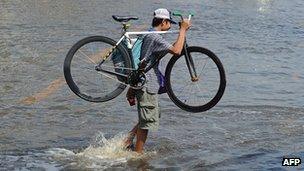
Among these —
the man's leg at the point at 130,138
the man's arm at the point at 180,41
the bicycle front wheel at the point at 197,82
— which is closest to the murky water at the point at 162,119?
the man's leg at the point at 130,138

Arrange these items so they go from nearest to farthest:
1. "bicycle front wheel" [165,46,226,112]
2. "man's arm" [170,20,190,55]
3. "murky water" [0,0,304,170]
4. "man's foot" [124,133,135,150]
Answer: "man's arm" [170,20,190,55] < "murky water" [0,0,304,170] < "bicycle front wheel" [165,46,226,112] < "man's foot" [124,133,135,150]

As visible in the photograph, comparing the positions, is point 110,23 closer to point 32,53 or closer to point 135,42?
point 32,53

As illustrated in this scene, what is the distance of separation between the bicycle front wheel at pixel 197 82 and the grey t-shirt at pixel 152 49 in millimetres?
265

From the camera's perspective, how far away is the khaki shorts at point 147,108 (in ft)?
25.3

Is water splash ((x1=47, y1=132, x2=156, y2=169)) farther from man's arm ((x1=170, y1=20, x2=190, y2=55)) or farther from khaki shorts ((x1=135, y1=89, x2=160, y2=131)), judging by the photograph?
man's arm ((x1=170, y1=20, x2=190, y2=55))

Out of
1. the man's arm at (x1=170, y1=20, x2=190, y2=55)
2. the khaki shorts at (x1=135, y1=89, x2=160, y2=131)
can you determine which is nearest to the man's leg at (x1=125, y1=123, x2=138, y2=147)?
the khaki shorts at (x1=135, y1=89, x2=160, y2=131)

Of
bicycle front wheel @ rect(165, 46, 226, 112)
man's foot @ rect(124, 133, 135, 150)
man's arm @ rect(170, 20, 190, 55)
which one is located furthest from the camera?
man's foot @ rect(124, 133, 135, 150)

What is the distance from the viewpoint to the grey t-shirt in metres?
7.50

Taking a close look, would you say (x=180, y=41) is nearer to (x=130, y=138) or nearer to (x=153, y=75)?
(x=153, y=75)

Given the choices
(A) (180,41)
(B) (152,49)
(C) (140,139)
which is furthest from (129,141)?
(A) (180,41)

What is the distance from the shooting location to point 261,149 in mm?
8141

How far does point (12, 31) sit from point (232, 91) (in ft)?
25.3

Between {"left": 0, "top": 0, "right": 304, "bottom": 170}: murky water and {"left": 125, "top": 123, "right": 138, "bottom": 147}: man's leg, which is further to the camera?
{"left": 125, "top": 123, "right": 138, "bottom": 147}: man's leg
